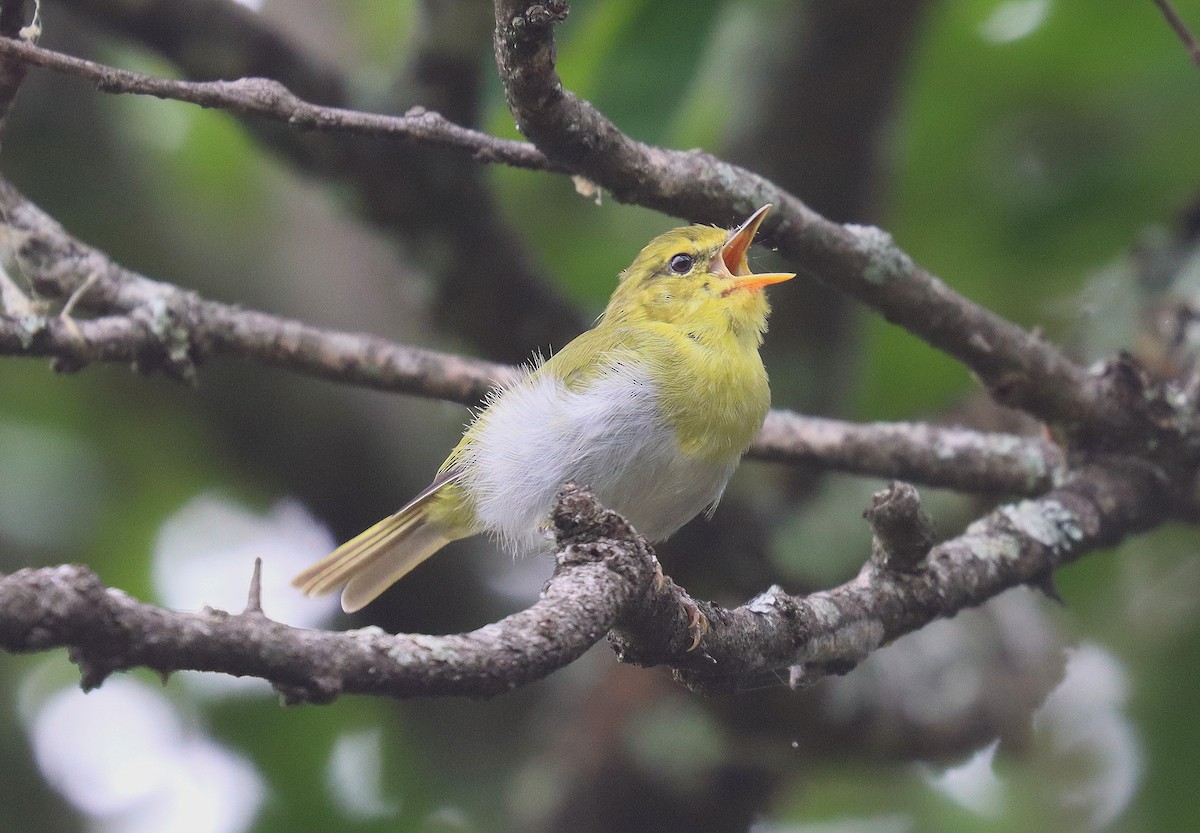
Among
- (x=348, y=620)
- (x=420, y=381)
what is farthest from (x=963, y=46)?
(x=348, y=620)

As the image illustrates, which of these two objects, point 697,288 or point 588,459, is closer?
point 588,459

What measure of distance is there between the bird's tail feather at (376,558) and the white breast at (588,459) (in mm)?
431

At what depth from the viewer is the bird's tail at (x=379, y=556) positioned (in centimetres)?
379

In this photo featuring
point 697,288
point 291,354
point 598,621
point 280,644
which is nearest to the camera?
point 280,644

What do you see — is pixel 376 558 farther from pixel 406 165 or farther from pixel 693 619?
pixel 693 619

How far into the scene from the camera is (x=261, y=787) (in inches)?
186

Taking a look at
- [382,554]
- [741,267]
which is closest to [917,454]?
[741,267]

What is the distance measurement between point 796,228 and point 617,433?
736mm

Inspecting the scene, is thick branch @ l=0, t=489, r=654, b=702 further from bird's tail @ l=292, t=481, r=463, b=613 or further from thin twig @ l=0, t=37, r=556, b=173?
bird's tail @ l=292, t=481, r=463, b=613

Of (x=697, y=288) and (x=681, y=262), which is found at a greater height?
(x=681, y=262)

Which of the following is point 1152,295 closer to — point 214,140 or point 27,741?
point 214,140

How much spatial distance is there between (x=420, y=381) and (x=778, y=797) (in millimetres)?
2340

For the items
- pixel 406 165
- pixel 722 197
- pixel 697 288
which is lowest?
pixel 722 197

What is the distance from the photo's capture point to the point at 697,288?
13.1ft
